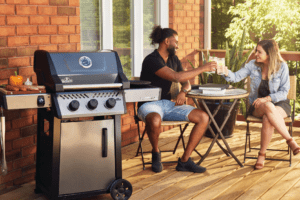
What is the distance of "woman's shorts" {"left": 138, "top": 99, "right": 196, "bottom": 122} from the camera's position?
3.92 meters

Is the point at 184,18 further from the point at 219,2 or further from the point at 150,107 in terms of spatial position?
the point at 219,2

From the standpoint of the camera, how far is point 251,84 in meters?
4.34

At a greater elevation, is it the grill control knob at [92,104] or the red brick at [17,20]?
the red brick at [17,20]

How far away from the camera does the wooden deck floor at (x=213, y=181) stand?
133 inches

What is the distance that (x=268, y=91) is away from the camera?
14.0 ft

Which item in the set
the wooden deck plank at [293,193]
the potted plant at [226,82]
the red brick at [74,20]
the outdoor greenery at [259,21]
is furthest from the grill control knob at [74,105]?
the outdoor greenery at [259,21]

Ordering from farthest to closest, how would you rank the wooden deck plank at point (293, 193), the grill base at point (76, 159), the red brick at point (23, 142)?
the red brick at point (23, 142) → the wooden deck plank at point (293, 193) → the grill base at point (76, 159)

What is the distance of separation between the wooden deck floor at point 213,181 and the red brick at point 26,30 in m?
1.27

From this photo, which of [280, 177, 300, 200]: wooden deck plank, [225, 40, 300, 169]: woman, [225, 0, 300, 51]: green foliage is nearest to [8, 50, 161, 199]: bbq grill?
[280, 177, 300, 200]: wooden deck plank

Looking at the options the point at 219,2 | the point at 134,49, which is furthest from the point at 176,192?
the point at 219,2

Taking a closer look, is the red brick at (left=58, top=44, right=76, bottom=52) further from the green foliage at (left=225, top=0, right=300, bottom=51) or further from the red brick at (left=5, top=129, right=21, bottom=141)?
the green foliage at (left=225, top=0, right=300, bottom=51)

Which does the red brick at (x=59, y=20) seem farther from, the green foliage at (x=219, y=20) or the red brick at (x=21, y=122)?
the green foliage at (x=219, y=20)

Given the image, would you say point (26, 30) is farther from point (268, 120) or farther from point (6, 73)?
point (268, 120)

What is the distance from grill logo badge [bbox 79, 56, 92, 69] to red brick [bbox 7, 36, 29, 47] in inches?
26.9
